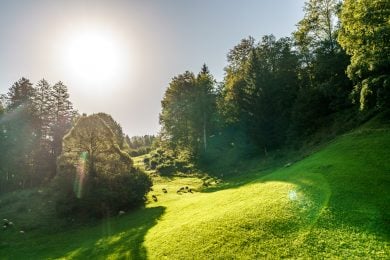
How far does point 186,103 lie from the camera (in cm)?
6700

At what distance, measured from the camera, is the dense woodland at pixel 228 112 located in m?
28.7

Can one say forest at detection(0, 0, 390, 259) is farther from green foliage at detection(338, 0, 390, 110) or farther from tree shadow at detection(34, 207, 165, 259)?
tree shadow at detection(34, 207, 165, 259)

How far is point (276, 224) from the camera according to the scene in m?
15.1

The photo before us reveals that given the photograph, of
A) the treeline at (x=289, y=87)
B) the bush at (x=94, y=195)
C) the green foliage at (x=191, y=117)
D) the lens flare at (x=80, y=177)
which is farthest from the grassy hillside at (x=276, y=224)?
the green foliage at (x=191, y=117)

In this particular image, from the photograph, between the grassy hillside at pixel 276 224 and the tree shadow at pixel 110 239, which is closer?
the grassy hillside at pixel 276 224

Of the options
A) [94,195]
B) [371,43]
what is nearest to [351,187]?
[371,43]

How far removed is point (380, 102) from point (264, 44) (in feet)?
135

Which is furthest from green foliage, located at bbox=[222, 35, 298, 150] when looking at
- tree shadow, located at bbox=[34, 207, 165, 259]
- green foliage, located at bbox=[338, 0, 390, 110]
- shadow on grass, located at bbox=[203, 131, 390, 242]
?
tree shadow, located at bbox=[34, 207, 165, 259]

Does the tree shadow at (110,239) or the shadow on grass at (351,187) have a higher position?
the shadow on grass at (351,187)

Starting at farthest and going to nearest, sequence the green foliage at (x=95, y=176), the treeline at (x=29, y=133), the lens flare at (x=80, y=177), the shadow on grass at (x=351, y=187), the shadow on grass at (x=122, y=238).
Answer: the treeline at (x=29, y=133) → the lens flare at (x=80, y=177) → the green foliage at (x=95, y=176) → the shadow on grass at (x=122, y=238) → the shadow on grass at (x=351, y=187)

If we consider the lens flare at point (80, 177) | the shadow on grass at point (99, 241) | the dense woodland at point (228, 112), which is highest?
the dense woodland at point (228, 112)

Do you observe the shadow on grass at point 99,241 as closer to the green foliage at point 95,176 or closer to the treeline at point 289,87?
the green foliage at point 95,176

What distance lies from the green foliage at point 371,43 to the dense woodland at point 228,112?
0.26ft

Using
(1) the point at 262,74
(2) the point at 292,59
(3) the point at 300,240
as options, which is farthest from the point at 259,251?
(2) the point at 292,59
